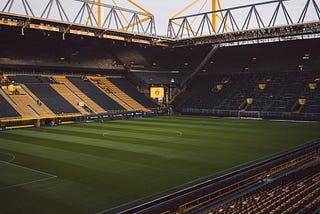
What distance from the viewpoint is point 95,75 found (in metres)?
52.8

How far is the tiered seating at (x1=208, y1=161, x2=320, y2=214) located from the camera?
346 inches

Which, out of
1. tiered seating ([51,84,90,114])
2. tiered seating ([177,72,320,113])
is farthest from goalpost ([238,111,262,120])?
tiered seating ([51,84,90,114])

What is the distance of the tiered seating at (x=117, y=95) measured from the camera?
47.7 metres

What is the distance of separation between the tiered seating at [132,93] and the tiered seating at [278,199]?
37.7 meters

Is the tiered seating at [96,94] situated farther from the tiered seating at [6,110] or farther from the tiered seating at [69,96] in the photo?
the tiered seating at [6,110]

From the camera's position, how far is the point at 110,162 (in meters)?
17.6

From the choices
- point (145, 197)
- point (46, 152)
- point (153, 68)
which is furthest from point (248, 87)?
point (145, 197)

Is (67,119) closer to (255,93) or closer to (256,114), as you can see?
(256,114)

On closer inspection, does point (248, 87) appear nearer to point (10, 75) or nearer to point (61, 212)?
point (10, 75)

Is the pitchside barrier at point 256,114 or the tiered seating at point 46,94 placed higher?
the tiered seating at point 46,94

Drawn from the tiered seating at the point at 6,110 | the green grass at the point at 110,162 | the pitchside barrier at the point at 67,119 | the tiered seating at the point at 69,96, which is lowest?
the green grass at the point at 110,162

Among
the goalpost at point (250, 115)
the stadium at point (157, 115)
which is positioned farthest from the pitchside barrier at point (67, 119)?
the goalpost at point (250, 115)

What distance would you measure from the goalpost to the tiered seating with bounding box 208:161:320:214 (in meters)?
31.6

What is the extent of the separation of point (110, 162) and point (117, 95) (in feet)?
107
